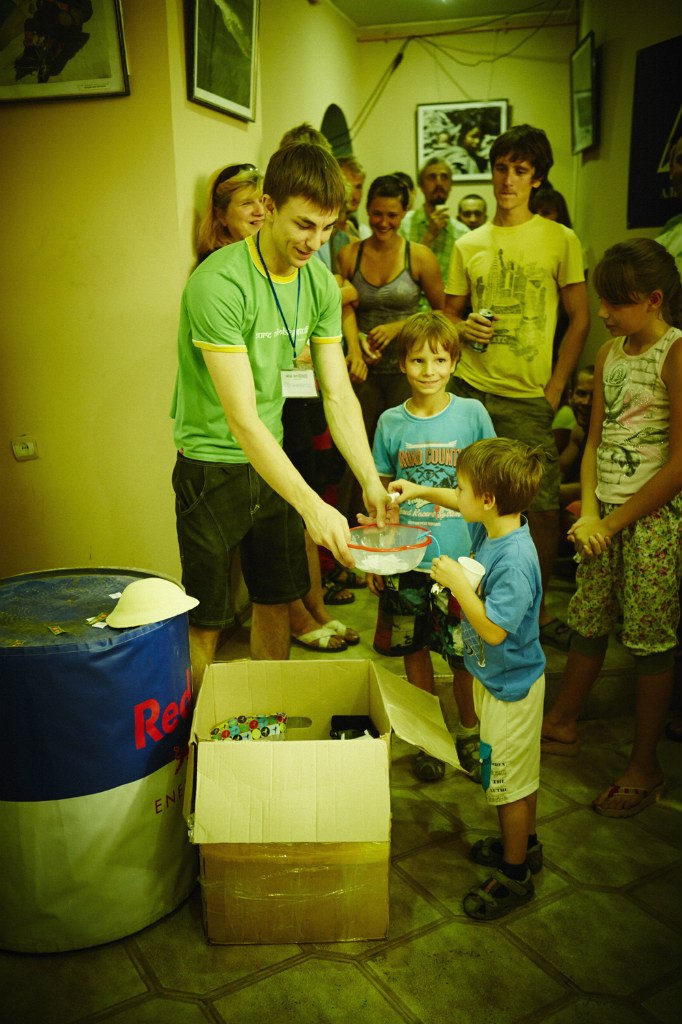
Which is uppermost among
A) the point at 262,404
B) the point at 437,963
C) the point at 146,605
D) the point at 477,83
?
the point at 477,83

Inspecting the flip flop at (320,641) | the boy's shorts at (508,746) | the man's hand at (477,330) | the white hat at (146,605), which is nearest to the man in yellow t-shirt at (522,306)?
the man's hand at (477,330)

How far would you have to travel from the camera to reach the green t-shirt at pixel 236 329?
1.81 m

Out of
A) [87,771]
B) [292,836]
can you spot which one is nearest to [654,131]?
[292,836]

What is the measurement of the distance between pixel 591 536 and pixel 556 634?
0.85 meters

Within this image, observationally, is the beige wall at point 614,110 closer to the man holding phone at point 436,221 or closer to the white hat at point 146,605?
the man holding phone at point 436,221

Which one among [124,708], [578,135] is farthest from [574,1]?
[124,708]

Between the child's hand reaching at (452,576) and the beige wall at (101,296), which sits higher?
the beige wall at (101,296)

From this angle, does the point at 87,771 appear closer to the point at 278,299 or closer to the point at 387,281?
the point at 278,299

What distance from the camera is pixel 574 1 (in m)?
6.10

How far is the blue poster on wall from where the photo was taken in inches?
134

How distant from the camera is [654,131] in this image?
3.57 m

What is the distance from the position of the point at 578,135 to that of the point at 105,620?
4.64 meters

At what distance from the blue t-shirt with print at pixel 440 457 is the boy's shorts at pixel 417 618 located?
10 cm

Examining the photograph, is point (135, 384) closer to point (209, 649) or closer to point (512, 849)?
point (209, 649)
